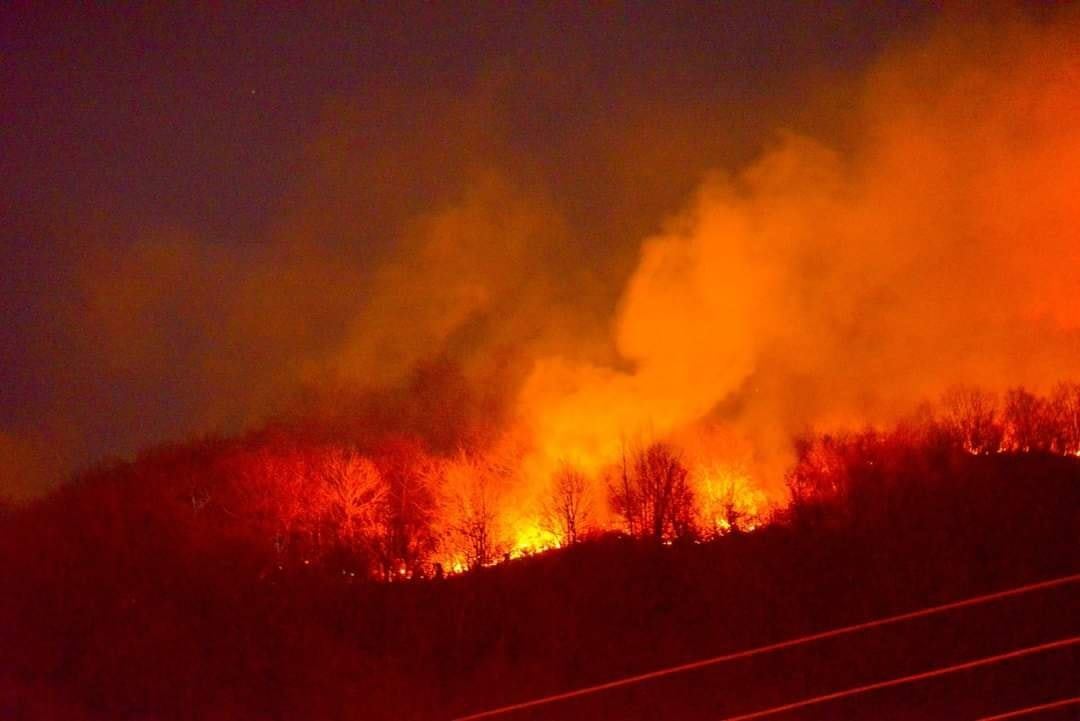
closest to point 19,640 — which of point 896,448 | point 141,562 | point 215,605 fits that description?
point 215,605

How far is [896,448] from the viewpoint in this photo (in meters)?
22.4

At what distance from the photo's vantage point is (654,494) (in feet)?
72.1

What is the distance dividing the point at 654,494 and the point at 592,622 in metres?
7.30

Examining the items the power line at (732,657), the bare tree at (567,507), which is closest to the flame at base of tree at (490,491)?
the bare tree at (567,507)

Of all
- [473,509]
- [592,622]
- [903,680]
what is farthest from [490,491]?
[903,680]

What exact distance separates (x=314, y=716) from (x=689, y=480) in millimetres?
12132

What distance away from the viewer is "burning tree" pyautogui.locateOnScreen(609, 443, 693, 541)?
20.9 meters

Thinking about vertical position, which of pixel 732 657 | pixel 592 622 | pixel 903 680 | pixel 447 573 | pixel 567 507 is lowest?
pixel 903 680

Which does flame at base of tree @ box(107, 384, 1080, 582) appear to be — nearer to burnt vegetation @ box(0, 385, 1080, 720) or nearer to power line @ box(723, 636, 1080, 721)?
burnt vegetation @ box(0, 385, 1080, 720)

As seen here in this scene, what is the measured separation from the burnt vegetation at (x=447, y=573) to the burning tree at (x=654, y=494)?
0.07 m

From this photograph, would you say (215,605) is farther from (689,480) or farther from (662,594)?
(689,480)

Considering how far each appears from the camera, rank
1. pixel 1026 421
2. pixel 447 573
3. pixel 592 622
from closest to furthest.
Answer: pixel 592 622 → pixel 447 573 → pixel 1026 421

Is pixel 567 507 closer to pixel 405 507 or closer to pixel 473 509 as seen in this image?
pixel 473 509

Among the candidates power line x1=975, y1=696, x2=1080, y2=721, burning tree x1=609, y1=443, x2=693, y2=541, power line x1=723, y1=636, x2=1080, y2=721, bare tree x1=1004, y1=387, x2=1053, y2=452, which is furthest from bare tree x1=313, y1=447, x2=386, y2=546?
bare tree x1=1004, y1=387, x2=1053, y2=452
